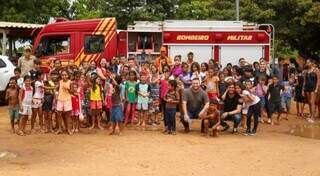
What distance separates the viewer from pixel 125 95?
1402 centimetres

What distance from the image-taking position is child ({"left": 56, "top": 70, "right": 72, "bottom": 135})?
13.2m

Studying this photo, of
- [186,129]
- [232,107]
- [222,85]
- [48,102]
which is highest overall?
[222,85]

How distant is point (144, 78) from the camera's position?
14.3 metres

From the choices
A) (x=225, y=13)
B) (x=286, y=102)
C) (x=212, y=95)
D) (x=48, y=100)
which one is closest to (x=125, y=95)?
(x=48, y=100)

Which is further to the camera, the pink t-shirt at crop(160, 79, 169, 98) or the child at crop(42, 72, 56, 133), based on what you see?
the pink t-shirt at crop(160, 79, 169, 98)

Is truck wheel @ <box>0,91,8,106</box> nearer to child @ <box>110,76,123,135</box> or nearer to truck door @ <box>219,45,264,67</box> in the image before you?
child @ <box>110,76,123,135</box>

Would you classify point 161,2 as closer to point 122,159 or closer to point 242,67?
point 242,67

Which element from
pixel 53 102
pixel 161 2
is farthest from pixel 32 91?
pixel 161 2

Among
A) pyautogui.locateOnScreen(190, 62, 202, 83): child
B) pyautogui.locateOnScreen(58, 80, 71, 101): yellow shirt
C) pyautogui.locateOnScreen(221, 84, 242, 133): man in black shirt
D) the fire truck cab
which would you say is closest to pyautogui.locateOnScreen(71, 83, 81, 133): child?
pyautogui.locateOnScreen(58, 80, 71, 101): yellow shirt

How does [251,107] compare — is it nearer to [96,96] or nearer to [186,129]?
[186,129]

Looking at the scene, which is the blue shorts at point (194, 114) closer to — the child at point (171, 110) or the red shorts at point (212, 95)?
the child at point (171, 110)

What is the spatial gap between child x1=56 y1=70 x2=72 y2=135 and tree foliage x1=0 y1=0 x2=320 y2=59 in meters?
16.9

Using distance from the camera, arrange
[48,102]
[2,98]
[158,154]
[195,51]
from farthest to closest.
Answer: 1. [2,98]
2. [195,51]
3. [48,102]
4. [158,154]

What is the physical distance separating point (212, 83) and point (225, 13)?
59.0 feet
